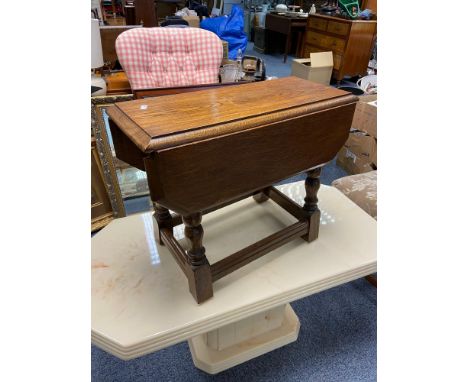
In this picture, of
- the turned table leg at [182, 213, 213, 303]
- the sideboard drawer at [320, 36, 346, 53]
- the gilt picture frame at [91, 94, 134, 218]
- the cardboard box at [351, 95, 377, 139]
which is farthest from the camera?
the sideboard drawer at [320, 36, 346, 53]

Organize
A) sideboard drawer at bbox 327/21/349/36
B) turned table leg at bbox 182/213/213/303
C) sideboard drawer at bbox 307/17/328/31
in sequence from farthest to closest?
sideboard drawer at bbox 307/17/328/31, sideboard drawer at bbox 327/21/349/36, turned table leg at bbox 182/213/213/303

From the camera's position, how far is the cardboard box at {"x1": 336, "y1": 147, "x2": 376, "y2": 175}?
6.94 ft

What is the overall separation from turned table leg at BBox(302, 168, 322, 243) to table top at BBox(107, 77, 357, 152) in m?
0.21

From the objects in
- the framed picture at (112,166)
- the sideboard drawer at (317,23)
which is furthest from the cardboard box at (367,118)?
the sideboard drawer at (317,23)

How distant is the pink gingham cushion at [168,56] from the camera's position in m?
1.47

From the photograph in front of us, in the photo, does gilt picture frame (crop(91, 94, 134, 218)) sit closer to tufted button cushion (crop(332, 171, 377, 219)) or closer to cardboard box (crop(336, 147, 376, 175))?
tufted button cushion (crop(332, 171, 377, 219))

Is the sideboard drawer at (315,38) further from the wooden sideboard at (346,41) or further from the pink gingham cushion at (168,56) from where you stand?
the pink gingham cushion at (168,56)

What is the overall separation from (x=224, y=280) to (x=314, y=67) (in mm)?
3058

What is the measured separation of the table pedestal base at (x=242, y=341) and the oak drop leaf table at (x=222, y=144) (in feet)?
1.32

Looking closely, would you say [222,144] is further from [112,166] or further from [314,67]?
[314,67]

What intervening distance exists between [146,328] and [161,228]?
28cm

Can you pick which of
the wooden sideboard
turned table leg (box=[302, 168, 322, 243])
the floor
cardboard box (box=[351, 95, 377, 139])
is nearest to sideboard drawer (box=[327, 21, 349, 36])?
the wooden sideboard

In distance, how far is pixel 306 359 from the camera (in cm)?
119

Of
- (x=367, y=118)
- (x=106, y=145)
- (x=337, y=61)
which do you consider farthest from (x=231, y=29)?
(x=106, y=145)
